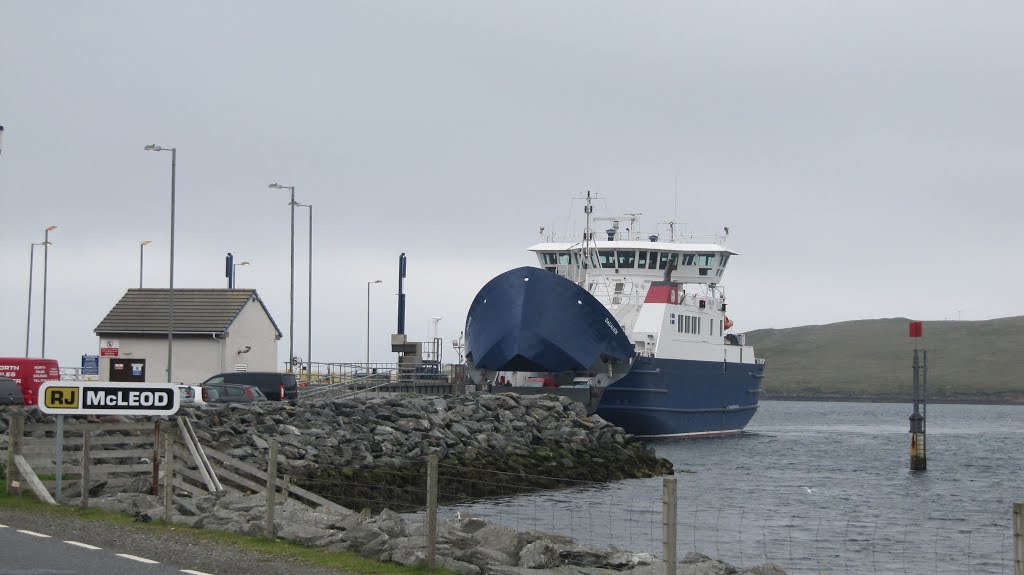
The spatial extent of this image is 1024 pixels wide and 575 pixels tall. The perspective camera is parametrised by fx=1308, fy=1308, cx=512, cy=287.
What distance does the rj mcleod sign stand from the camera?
55.0 ft

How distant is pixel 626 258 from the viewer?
54156 mm

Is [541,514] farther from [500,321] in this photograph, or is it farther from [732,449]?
[732,449]

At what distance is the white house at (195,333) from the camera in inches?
1960

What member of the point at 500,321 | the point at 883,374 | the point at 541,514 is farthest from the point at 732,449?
the point at 883,374

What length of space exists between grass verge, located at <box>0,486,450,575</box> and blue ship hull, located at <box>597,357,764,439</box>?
31.2 meters

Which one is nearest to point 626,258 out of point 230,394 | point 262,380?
point 262,380

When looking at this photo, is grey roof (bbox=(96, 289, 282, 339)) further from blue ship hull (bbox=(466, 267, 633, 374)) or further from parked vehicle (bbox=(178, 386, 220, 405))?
parked vehicle (bbox=(178, 386, 220, 405))

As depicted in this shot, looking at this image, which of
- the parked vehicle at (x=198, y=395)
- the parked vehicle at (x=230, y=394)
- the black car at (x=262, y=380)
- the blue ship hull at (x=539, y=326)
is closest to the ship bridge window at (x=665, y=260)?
the blue ship hull at (x=539, y=326)

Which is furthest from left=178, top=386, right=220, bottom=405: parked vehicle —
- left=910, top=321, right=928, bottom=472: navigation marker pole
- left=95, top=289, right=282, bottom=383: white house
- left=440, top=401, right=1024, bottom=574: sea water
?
left=910, top=321, right=928, bottom=472: navigation marker pole

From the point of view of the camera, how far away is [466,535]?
49.4 feet

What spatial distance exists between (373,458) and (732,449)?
23.9 meters

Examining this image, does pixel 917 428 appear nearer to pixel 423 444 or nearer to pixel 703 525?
pixel 703 525

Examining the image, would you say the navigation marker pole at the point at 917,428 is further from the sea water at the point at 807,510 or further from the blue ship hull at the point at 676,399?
the blue ship hull at the point at 676,399

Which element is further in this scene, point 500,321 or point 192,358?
point 192,358
